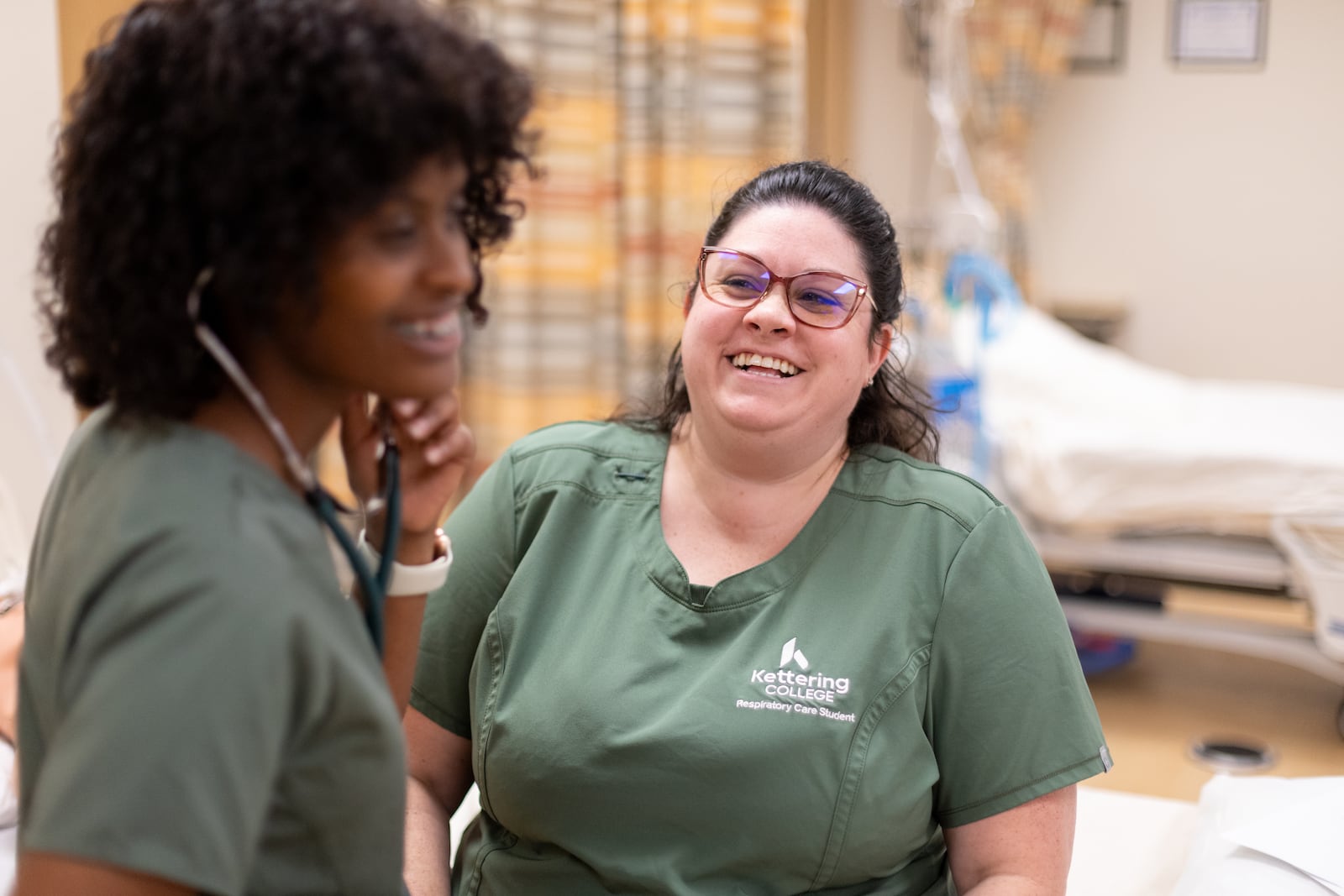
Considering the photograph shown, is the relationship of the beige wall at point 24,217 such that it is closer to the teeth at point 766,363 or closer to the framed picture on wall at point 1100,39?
the teeth at point 766,363

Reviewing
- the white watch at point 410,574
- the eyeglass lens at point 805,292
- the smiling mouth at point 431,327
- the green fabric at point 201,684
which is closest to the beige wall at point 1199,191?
the eyeglass lens at point 805,292

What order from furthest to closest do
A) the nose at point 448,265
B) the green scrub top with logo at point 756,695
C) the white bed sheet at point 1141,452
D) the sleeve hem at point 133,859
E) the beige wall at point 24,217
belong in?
1. the white bed sheet at point 1141,452
2. the beige wall at point 24,217
3. the green scrub top with logo at point 756,695
4. the nose at point 448,265
5. the sleeve hem at point 133,859

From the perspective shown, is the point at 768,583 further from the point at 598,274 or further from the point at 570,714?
the point at 598,274

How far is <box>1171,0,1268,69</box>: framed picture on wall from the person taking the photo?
477 centimetres

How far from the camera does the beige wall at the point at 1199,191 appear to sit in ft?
15.7

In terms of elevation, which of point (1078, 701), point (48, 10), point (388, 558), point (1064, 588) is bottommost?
point (1064, 588)

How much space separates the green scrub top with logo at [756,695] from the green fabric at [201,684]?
1.58 ft

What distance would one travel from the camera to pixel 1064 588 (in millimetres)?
3449

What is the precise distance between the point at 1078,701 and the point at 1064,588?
2.28 metres

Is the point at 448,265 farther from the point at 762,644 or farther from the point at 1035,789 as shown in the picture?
the point at 1035,789

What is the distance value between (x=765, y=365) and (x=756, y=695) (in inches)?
14.6

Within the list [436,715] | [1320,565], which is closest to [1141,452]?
[1320,565]

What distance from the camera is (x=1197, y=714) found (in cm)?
318

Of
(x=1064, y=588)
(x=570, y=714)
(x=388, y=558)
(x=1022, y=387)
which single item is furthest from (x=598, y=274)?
(x=388, y=558)
